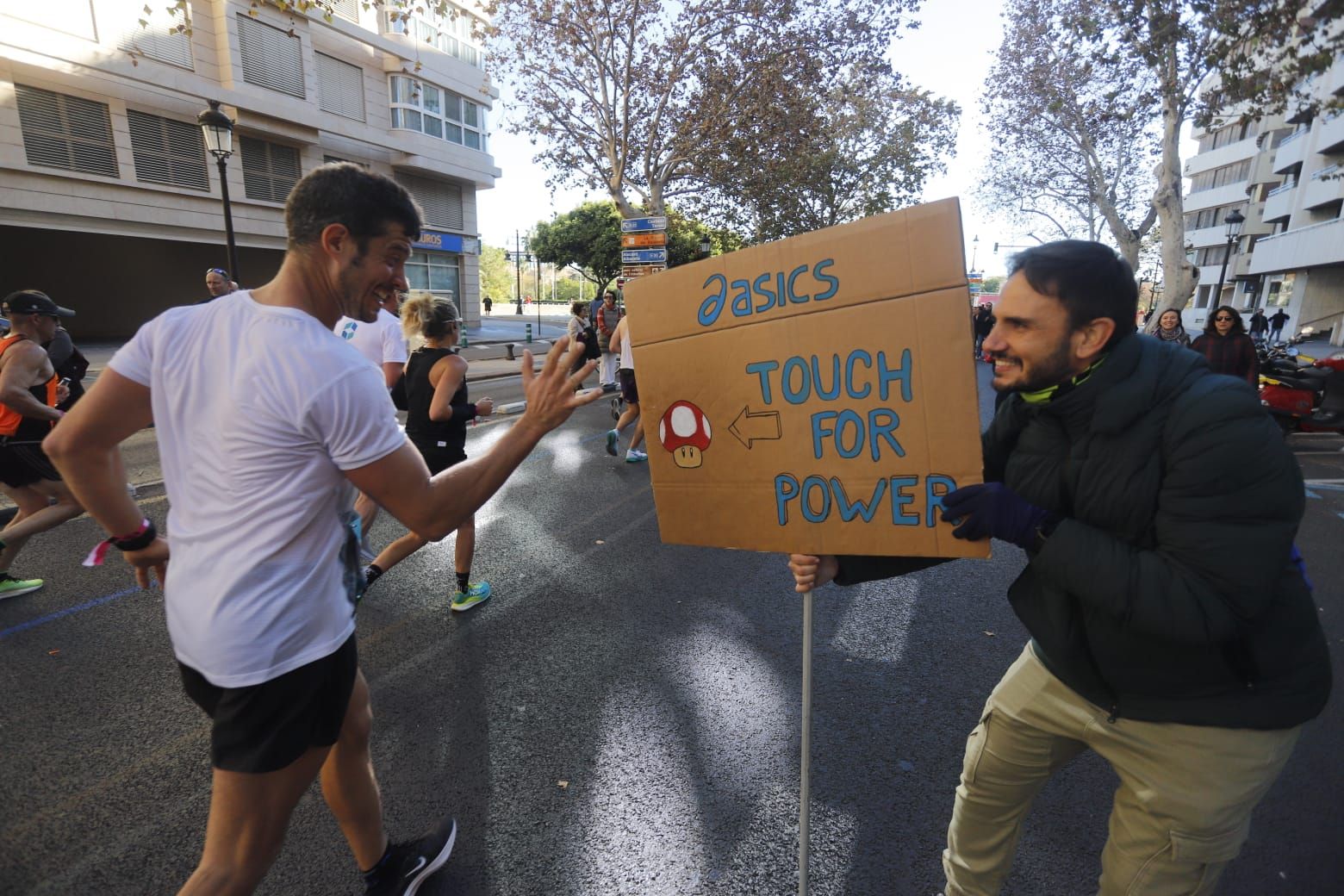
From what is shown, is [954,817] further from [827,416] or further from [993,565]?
[993,565]

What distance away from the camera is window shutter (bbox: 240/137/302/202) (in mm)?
21359

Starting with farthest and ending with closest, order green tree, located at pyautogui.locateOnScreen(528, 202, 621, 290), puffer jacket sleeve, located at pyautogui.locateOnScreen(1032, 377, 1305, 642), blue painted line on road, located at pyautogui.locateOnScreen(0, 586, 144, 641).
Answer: green tree, located at pyautogui.locateOnScreen(528, 202, 621, 290)
blue painted line on road, located at pyautogui.locateOnScreen(0, 586, 144, 641)
puffer jacket sleeve, located at pyautogui.locateOnScreen(1032, 377, 1305, 642)

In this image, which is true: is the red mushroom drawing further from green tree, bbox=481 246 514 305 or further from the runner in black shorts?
green tree, bbox=481 246 514 305

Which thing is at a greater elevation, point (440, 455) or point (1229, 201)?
point (1229, 201)

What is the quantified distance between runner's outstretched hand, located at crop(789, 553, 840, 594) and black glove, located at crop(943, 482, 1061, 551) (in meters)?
0.42

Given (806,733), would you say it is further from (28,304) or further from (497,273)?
(497,273)

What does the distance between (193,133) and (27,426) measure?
2088 centimetres

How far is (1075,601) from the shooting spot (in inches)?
62.1

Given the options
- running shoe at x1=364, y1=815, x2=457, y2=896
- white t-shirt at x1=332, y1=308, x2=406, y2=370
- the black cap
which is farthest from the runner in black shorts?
running shoe at x1=364, y1=815, x2=457, y2=896

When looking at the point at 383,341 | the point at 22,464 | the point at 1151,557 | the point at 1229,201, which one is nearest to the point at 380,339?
the point at 383,341

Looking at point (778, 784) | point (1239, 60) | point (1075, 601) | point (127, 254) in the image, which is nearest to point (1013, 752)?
point (1075, 601)

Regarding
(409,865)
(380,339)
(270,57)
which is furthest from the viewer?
(270,57)

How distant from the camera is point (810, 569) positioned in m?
1.79

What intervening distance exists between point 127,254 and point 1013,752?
29287mm
